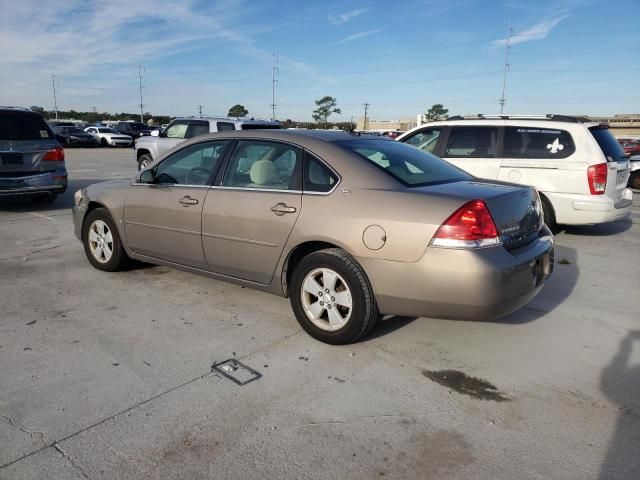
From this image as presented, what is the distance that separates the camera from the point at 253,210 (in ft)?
12.8

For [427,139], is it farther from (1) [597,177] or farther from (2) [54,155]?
(2) [54,155]

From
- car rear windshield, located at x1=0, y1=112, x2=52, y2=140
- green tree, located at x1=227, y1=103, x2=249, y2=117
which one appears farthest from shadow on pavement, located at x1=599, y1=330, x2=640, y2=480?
green tree, located at x1=227, y1=103, x2=249, y2=117

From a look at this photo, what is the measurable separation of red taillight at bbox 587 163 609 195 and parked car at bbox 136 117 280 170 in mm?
7367

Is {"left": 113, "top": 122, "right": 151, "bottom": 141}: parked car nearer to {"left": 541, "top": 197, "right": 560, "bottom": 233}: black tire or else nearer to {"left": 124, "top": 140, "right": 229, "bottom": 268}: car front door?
{"left": 541, "top": 197, "right": 560, "bottom": 233}: black tire

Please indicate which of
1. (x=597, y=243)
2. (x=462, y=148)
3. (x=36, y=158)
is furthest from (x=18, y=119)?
(x=597, y=243)

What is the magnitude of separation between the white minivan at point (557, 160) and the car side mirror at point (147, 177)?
191 inches

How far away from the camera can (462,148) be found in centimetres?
784

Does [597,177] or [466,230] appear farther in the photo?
[597,177]

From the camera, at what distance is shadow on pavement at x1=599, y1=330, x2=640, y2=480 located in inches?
93.2

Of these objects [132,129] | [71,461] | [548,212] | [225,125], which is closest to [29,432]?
[71,461]

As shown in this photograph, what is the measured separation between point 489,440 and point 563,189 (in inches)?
215

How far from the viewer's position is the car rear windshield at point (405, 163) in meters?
3.71

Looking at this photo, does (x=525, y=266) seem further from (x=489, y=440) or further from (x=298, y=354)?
(x=298, y=354)

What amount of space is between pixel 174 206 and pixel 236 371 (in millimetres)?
1852
